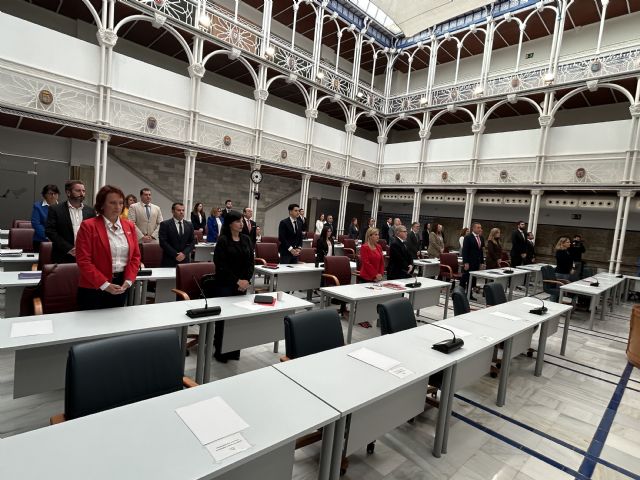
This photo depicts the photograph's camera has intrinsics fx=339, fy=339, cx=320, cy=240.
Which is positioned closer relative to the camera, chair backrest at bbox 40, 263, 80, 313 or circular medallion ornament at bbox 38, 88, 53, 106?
chair backrest at bbox 40, 263, 80, 313

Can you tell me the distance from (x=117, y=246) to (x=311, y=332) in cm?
186

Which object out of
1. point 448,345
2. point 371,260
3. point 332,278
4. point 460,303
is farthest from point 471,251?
point 448,345

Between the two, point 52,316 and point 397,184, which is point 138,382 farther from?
point 397,184

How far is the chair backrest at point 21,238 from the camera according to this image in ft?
18.1

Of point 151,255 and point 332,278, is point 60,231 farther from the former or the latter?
point 332,278

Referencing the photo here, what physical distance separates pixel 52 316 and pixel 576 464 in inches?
168

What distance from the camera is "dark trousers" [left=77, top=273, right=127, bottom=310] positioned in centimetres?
290

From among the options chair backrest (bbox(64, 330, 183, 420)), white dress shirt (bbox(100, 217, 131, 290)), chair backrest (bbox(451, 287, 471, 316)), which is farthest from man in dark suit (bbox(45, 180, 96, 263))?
chair backrest (bbox(451, 287, 471, 316))

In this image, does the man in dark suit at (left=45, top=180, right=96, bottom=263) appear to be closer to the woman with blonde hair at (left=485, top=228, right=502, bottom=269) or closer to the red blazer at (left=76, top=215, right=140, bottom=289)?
the red blazer at (left=76, top=215, right=140, bottom=289)

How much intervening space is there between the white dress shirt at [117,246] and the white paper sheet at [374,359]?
2099mm

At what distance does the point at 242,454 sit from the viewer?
1333 millimetres

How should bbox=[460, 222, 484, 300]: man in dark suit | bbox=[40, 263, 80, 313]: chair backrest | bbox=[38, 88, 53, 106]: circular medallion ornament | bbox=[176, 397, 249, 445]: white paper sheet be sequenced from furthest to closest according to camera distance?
bbox=[38, 88, 53, 106]: circular medallion ornament, bbox=[460, 222, 484, 300]: man in dark suit, bbox=[40, 263, 80, 313]: chair backrest, bbox=[176, 397, 249, 445]: white paper sheet

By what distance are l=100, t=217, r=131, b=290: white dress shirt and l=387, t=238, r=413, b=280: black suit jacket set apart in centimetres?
418

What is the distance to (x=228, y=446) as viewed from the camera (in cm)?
137
